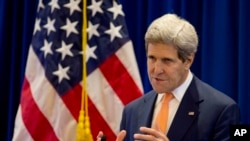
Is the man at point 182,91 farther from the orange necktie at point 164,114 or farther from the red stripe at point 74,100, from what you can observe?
the red stripe at point 74,100

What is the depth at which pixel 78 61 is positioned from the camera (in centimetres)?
255

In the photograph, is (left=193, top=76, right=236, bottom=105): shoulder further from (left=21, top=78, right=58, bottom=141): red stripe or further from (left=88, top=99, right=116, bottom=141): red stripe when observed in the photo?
(left=21, top=78, right=58, bottom=141): red stripe

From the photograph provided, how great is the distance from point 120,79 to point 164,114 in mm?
916

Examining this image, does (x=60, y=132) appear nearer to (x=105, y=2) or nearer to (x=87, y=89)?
(x=87, y=89)

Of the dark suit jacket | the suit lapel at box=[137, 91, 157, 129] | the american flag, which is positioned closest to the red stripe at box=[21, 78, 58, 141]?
the american flag

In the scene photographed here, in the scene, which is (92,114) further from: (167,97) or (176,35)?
(176,35)

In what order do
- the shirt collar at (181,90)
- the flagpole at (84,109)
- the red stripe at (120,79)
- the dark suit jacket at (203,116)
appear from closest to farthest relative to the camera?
the dark suit jacket at (203,116)
the shirt collar at (181,90)
the flagpole at (84,109)
the red stripe at (120,79)

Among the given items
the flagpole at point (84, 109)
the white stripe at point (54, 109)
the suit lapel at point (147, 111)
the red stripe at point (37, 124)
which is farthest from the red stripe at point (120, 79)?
the suit lapel at point (147, 111)

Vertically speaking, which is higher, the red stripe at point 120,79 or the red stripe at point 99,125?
the red stripe at point 120,79

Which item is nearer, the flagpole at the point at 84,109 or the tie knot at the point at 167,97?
the tie knot at the point at 167,97

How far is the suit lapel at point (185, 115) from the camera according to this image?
1551mm

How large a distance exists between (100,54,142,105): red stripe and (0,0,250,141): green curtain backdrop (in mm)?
300

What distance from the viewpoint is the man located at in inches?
60.1

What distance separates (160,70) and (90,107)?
1.04 metres
